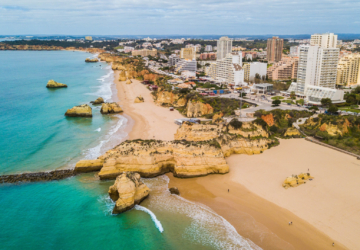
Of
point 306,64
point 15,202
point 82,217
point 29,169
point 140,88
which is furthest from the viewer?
point 140,88

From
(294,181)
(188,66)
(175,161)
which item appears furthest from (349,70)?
(175,161)

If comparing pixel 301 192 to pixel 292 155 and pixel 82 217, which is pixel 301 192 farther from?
pixel 82 217

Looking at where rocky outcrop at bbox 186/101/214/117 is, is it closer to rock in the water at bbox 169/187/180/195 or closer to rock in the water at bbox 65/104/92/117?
rock in the water at bbox 65/104/92/117

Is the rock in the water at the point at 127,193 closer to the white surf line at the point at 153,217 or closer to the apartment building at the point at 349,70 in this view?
the white surf line at the point at 153,217

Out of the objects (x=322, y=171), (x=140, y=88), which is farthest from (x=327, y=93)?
(x=140, y=88)

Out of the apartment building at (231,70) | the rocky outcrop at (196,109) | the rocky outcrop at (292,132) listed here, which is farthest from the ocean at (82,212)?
the apartment building at (231,70)

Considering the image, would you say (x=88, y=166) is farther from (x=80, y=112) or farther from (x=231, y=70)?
(x=231, y=70)
